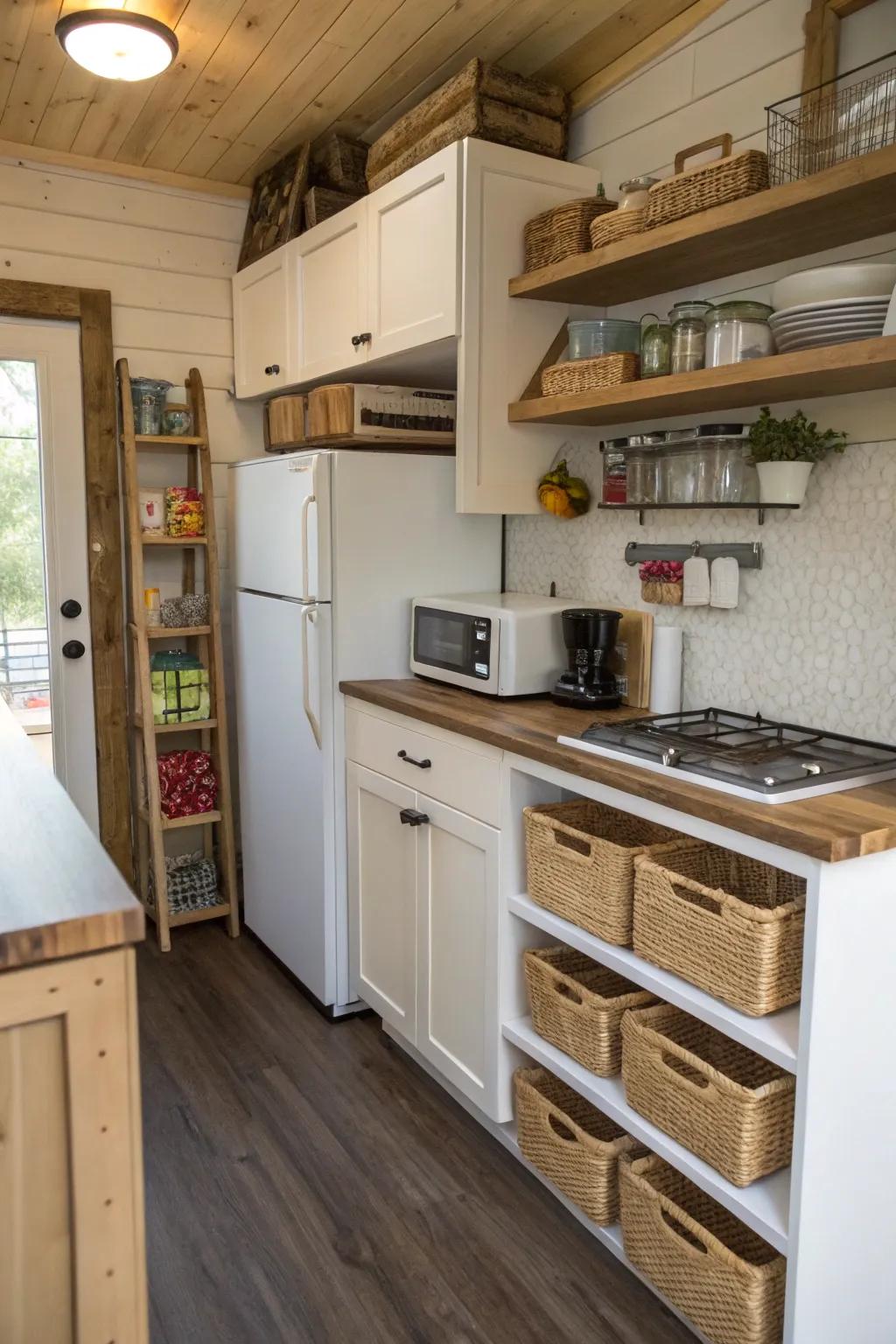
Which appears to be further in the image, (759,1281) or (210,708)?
(210,708)

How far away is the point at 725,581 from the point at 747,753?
51 centimetres

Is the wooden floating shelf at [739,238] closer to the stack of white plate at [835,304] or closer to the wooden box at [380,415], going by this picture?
the stack of white plate at [835,304]

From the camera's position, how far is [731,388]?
1881 mm

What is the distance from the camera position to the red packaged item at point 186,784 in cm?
341

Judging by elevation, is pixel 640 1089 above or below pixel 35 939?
below

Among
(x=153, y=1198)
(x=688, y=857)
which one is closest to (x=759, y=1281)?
(x=688, y=857)

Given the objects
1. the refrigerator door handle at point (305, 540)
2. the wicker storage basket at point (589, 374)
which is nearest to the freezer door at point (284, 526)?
the refrigerator door handle at point (305, 540)

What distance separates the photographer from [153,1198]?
6.92 feet

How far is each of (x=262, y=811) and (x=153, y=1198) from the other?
4.18ft

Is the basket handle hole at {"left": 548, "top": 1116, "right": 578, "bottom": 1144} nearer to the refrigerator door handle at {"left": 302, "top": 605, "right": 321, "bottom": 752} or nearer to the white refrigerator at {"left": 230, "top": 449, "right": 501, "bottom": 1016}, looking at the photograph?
the white refrigerator at {"left": 230, "top": 449, "right": 501, "bottom": 1016}

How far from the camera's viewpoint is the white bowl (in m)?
1.71

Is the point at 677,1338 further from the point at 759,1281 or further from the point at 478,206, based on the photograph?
the point at 478,206

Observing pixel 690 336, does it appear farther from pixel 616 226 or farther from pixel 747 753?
pixel 747 753

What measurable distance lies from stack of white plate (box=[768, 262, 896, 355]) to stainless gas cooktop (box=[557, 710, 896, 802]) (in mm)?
728
